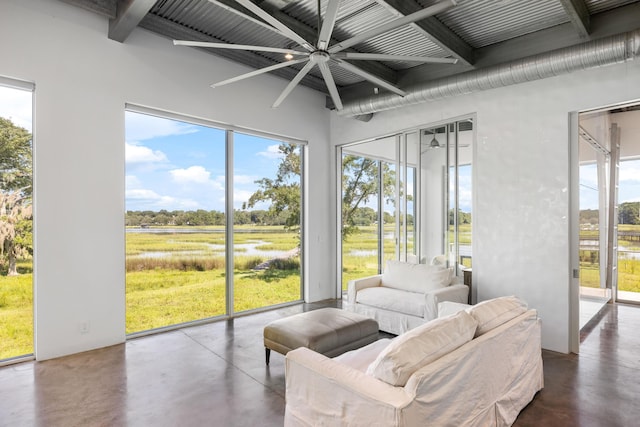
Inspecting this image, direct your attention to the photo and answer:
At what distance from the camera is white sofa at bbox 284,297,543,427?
1711mm

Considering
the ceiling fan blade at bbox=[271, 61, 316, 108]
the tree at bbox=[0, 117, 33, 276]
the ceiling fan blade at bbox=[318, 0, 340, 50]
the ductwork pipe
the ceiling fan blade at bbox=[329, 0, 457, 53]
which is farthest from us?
the tree at bbox=[0, 117, 33, 276]

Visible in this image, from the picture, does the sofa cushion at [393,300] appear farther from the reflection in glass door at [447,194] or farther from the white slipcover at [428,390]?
the white slipcover at [428,390]

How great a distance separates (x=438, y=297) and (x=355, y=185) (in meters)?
2.81

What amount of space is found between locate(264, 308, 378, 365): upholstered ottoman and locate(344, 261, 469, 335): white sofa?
2.46 ft

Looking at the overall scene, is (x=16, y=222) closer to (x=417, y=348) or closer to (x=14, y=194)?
(x=14, y=194)

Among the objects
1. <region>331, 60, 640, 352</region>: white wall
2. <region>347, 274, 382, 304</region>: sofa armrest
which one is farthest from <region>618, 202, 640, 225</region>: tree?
<region>347, 274, 382, 304</region>: sofa armrest

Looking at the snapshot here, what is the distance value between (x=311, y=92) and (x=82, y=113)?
3343mm

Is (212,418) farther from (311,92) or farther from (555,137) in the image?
(311,92)

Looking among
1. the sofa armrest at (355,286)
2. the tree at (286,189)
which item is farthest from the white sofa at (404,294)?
the tree at (286,189)

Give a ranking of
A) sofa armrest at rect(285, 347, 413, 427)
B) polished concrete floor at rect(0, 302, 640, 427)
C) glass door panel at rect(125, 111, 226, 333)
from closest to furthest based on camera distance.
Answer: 1. sofa armrest at rect(285, 347, 413, 427)
2. polished concrete floor at rect(0, 302, 640, 427)
3. glass door panel at rect(125, 111, 226, 333)

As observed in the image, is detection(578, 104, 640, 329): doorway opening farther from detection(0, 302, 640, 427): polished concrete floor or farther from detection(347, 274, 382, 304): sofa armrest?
detection(347, 274, 382, 304): sofa armrest

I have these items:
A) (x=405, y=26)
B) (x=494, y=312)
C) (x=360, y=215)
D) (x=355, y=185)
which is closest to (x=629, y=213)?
(x=360, y=215)

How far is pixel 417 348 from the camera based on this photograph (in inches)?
73.0

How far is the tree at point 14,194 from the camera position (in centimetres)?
346
